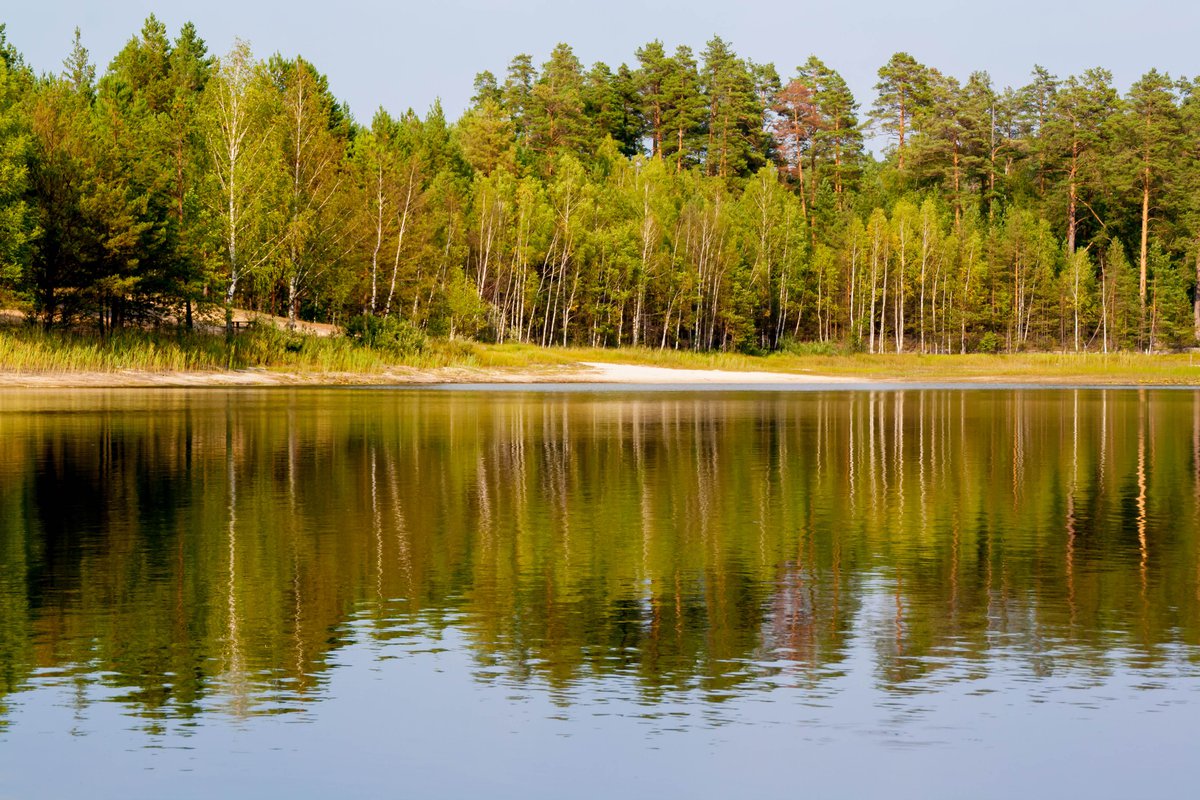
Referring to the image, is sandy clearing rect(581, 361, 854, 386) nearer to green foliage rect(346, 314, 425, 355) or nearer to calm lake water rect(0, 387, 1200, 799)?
green foliage rect(346, 314, 425, 355)

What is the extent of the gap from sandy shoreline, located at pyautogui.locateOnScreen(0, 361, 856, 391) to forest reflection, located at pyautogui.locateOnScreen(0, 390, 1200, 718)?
86.0ft

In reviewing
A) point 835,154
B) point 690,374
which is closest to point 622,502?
point 690,374

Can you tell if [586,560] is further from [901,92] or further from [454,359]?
[901,92]

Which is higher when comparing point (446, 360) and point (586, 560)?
point (446, 360)

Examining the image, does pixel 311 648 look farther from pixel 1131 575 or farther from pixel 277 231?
pixel 277 231

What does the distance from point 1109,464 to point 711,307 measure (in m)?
91.9

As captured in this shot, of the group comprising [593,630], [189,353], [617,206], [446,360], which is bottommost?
[593,630]

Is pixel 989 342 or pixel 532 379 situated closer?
pixel 532 379

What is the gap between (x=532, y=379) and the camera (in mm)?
73688

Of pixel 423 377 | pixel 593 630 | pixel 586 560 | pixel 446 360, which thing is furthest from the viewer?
pixel 446 360

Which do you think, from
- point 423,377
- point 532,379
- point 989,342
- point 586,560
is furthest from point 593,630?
point 989,342

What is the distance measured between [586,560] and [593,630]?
3.35 m

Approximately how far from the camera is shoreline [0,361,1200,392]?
56.2 m

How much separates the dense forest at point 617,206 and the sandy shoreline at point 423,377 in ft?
14.6
